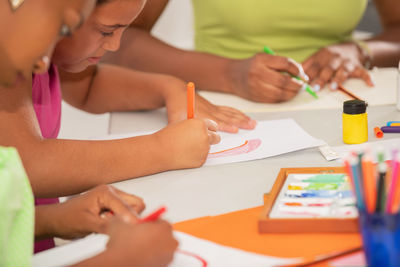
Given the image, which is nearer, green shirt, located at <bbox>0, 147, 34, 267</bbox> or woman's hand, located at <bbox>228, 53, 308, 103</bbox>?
green shirt, located at <bbox>0, 147, 34, 267</bbox>

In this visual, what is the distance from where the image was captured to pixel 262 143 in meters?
0.95

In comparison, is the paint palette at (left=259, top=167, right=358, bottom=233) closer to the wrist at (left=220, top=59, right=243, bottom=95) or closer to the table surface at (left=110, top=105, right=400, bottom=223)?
the table surface at (left=110, top=105, right=400, bottom=223)

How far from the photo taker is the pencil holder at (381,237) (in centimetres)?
48

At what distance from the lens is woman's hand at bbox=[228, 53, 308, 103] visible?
118 centimetres

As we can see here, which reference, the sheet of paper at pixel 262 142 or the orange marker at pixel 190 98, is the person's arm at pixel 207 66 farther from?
the orange marker at pixel 190 98

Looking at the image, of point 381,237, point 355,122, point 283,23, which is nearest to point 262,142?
point 355,122

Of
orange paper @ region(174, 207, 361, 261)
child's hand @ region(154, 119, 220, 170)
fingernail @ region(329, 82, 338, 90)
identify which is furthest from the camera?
fingernail @ region(329, 82, 338, 90)

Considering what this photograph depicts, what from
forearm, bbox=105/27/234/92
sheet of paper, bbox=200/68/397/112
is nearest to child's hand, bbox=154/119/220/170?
sheet of paper, bbox=200/68/397/112

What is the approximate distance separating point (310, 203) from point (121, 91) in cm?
63

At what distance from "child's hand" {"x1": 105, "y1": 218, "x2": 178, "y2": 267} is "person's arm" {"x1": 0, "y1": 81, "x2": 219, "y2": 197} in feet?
0.81

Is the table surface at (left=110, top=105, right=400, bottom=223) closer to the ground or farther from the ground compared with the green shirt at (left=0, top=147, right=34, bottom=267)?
closer to the ground

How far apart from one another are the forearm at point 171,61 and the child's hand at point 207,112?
177 mm

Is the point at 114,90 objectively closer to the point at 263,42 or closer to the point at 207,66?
the point at 207,66

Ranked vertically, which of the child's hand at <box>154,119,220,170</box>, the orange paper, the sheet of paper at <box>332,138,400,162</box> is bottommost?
the orange paper
